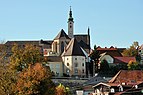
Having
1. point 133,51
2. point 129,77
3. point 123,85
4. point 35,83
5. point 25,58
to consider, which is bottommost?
point 35,83

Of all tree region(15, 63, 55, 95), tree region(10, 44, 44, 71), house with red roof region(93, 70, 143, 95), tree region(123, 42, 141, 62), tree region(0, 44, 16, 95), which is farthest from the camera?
→ tree region(123, 42, 141, 62)

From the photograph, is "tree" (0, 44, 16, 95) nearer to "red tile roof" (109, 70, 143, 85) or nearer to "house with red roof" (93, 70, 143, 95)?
"house with red roof" (93, 70, 143, 95)

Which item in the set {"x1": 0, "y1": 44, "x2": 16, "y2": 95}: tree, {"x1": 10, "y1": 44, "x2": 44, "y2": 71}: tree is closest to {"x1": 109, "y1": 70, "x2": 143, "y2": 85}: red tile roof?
{"x1": 10, "y1": 44, "x2": 44, "y2": 71}: tree

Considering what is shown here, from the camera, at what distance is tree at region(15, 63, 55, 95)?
1988 inches

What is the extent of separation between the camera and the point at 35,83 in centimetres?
5203

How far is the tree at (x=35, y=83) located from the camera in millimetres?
50491

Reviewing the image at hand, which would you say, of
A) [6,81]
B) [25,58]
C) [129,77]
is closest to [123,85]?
[129,77]

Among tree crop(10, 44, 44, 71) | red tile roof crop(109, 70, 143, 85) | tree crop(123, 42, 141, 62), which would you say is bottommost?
red tile roof crop(109, 70, 143, 85)

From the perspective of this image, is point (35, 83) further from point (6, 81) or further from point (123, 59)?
point (123, 59)

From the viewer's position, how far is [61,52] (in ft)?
362

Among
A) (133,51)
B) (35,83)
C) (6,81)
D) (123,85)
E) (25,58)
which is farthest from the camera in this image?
(133,51)

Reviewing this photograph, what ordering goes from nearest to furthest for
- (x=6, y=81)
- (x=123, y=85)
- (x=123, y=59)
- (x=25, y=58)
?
(x=6, y=81) < (x=25, y=58) < (x=123, y=85) < (x=123, y=59)

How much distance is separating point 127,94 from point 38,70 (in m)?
12.1

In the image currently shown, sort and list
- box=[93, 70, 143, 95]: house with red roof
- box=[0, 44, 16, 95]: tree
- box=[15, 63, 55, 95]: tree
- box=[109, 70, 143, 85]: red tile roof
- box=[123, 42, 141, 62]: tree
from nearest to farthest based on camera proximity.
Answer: box=[0, 44, 16, 95]: tree < box=[15, 63, 55, 95]: tree < box=[93, 70, 143, 95]: house with red roof < box=[109, 70, 143, 85]: red tile roof < box=[123, 42, 141, 62]: tree
